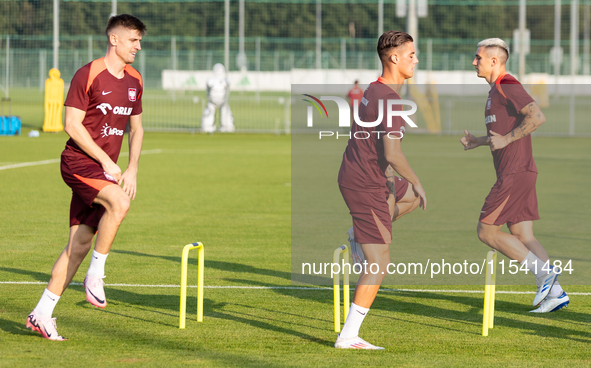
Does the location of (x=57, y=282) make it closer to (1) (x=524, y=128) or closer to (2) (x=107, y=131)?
(2) (x=107, y=131)

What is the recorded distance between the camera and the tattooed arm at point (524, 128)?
20.7 feet

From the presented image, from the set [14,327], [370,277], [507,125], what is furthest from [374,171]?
[14,327]

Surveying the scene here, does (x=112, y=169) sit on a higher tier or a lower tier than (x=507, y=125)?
lower

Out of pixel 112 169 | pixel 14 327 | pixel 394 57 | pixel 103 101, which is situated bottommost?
pixel 14 327

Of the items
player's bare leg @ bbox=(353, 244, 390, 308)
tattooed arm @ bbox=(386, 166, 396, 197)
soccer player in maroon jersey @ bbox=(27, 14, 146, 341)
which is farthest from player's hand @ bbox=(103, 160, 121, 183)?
tattooed arm @ bbox=(386, 166, 396, 197)

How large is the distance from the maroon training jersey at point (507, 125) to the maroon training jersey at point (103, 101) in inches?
111

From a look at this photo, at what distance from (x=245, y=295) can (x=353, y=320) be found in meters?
1.96

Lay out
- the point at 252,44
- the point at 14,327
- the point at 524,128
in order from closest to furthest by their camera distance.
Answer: the point at 14,327
the point at 524,128
the point at 252,44

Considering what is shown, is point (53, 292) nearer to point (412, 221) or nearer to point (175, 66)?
point (412, 221)

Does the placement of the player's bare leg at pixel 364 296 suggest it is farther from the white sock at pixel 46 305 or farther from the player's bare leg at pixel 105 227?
the white sock at pixel 46 305

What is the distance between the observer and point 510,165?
21.7 ft

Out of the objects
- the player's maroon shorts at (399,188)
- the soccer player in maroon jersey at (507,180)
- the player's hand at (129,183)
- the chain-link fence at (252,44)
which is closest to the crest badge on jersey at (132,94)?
the player's hand at (129,183)

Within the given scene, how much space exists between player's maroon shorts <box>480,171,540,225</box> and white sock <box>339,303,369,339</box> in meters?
1.79

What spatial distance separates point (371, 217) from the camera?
17.9 feet
